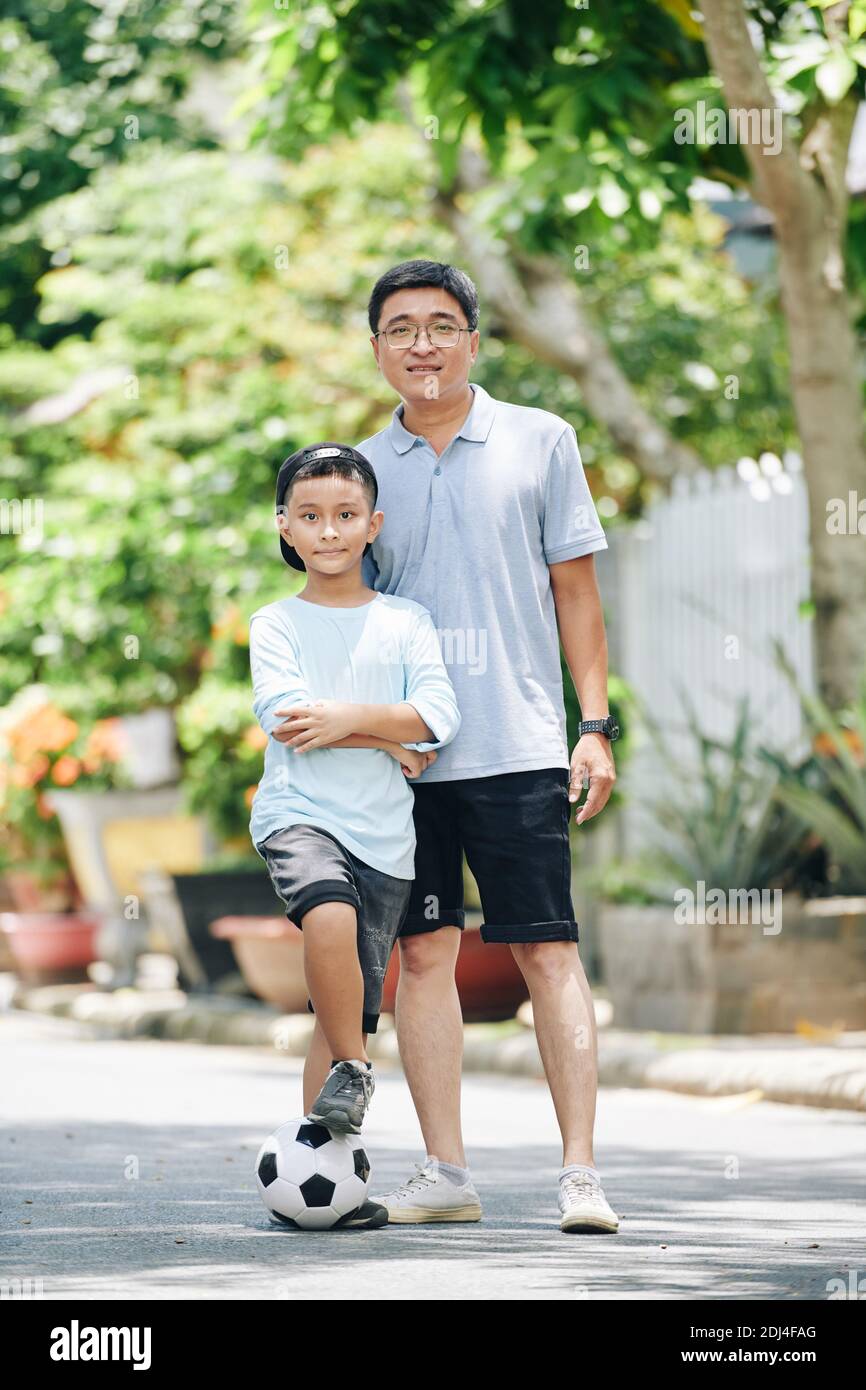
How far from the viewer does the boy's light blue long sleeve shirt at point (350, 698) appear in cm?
504

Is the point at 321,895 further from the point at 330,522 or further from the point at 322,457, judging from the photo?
the point at 322,457

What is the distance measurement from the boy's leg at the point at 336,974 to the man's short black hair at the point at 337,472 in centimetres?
92

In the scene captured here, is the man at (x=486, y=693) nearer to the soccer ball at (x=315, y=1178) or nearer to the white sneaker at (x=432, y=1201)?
the white sneaker at (x=432, y=1201)

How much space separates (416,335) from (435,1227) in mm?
1914

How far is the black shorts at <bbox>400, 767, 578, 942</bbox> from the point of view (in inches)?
203

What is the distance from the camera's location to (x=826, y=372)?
10.2 m

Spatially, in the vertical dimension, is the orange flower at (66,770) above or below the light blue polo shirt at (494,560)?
above

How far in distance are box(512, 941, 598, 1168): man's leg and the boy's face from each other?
0.91m

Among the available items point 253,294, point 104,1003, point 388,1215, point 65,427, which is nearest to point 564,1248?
point 388,1215

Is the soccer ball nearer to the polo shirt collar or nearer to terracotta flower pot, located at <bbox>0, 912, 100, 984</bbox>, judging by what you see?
the polo shirt collar

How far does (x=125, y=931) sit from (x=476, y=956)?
12.9 ft

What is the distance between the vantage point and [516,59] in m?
9.74

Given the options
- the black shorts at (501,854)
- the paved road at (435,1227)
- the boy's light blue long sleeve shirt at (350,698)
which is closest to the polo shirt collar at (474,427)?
the boy's light blue long sleeve shirt at (350,698)
